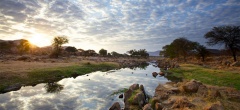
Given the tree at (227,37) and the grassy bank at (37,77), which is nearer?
the grassy bank at (37,77)

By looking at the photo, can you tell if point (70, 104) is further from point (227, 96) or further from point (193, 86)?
point (227, 96)

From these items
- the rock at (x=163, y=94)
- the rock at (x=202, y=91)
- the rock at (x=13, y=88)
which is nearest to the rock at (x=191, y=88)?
the rock at (x=202, y=91)

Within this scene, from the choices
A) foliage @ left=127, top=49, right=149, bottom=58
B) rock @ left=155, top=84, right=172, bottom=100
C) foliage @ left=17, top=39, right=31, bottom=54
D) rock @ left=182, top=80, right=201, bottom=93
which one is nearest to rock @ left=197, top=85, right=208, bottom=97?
rock @ left=182, top=80, right=201, bottom=93

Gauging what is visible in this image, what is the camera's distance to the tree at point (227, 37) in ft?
149

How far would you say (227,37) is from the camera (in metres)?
46.6

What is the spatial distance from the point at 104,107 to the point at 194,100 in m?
9.51

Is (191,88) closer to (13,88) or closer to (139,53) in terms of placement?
(13,88)

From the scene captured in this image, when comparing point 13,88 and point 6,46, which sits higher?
point 6,46

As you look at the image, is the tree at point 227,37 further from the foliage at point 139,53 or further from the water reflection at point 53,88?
the foliage at point 139,53

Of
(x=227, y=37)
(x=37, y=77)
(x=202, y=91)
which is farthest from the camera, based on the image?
(x=227, y=37)

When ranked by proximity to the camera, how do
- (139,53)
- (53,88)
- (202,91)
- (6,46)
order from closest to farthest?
(202,91), (53,88), (6,46), (139,53)

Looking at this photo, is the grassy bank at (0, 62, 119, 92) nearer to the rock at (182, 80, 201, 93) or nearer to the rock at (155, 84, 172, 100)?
the rock at (155, 84, 172, 100)

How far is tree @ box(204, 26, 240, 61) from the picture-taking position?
4538 cm

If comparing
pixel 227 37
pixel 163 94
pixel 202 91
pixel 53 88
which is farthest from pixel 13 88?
pixel 227 37
